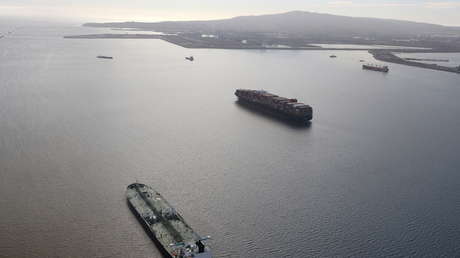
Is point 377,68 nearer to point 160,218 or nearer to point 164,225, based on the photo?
point 160,218

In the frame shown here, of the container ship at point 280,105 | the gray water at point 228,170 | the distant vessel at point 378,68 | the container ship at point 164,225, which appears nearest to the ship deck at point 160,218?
the container ship at point 164,225

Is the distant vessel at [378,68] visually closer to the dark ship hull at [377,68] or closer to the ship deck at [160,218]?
the dark ship hull at [377,68]

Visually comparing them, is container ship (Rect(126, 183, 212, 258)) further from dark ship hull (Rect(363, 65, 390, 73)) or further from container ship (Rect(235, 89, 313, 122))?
dark ship hull (Rect(363, 65, 390, 73))

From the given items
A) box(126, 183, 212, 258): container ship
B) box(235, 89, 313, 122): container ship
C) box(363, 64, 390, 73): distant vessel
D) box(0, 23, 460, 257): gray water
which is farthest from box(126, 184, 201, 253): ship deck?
box(363, 64, 390, 73): distant vessel

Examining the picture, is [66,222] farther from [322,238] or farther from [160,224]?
[322,238]

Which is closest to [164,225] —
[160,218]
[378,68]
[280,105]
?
[160,218]
